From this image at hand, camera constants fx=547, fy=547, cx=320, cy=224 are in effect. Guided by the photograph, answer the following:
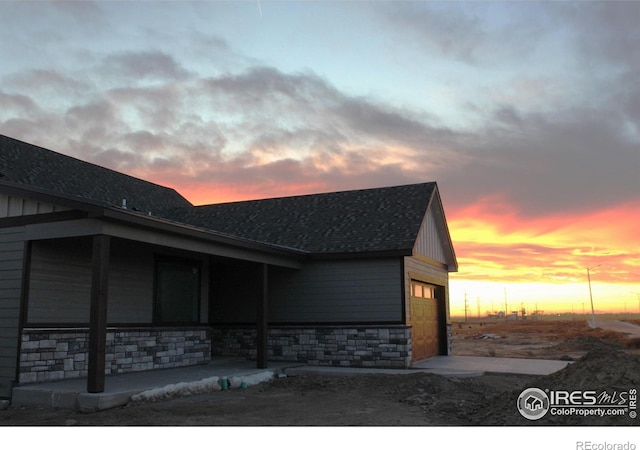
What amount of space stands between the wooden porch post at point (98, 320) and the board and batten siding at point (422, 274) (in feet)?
27.6

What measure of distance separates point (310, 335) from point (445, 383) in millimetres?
5097

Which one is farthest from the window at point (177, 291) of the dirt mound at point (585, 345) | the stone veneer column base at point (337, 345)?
A: the dirt mound at point (585, 345)

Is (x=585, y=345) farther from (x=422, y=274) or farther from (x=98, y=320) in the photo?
(x=98, y=320)

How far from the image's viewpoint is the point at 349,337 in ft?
50.9

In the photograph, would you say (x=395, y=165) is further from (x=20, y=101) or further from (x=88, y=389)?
(x=88, y=389)

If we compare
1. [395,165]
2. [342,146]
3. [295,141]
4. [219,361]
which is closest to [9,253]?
[219,361]

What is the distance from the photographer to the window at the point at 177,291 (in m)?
14.5

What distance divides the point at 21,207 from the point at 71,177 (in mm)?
6470

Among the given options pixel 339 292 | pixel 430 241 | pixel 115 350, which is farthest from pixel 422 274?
pixel 115 350

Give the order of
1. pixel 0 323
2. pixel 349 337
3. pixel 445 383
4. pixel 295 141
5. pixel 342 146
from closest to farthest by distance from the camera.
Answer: pixel 0 323
pixel 445 383
pixel 349 337
pixel 295 141
pixel 342 146

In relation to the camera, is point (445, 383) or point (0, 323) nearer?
point (0, 323)

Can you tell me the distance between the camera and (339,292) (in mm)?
15922

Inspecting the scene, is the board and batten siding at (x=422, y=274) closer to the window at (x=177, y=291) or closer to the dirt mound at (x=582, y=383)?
the window at (x=177, y=291)

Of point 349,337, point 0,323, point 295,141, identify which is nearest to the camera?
point 0,323
